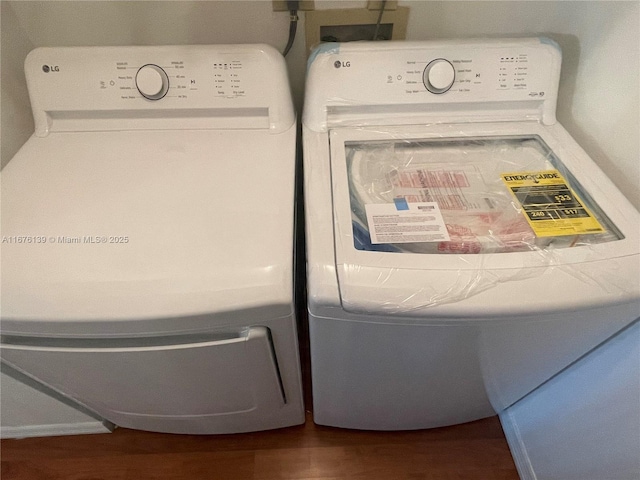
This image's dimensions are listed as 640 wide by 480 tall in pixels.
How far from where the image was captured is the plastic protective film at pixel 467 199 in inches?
27.1

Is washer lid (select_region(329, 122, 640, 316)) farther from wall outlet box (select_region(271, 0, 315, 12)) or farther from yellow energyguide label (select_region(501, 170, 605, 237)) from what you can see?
wall outlet box (select_region(271, 0, 315, 12))

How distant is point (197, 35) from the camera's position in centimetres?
101

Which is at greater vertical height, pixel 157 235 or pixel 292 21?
pixel 292 21

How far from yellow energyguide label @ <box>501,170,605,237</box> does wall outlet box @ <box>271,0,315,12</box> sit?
56cm

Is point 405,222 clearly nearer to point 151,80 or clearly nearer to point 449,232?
point 449,232

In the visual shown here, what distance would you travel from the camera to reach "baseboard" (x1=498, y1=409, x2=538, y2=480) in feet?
3.74

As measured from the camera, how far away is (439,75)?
0.88 metres

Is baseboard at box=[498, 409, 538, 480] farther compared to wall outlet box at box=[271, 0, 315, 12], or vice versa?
baseboard at box=[498, 409, 538, 480]

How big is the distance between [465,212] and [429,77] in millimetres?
320

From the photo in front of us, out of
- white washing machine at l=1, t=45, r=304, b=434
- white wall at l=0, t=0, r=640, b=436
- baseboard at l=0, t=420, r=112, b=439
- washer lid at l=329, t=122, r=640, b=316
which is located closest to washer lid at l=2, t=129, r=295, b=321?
white washing machine at l=1, t=45, r=304, b=434

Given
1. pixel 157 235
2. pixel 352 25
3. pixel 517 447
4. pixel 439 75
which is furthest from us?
pixel 517 447

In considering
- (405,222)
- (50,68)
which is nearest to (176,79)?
(50,68)

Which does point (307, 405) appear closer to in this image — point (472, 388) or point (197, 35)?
point (472, 388)

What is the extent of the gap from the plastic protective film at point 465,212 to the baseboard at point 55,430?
3.36 ft
